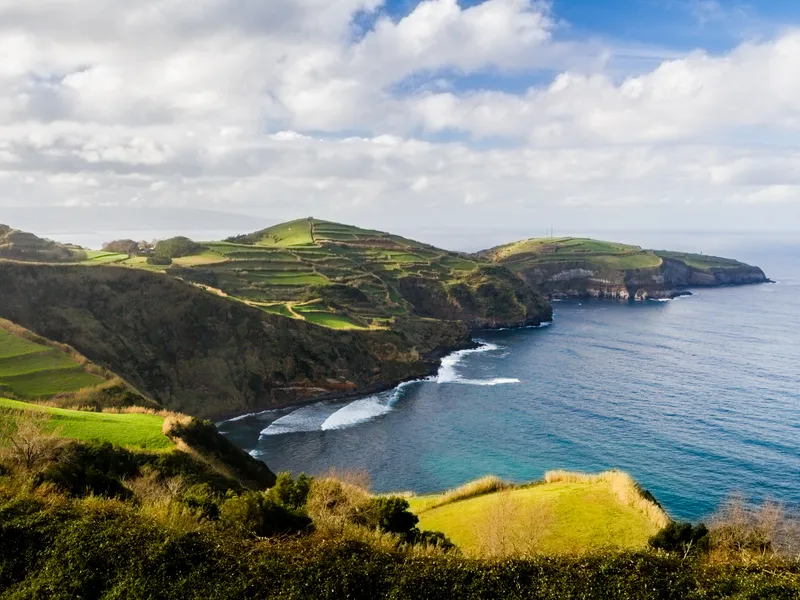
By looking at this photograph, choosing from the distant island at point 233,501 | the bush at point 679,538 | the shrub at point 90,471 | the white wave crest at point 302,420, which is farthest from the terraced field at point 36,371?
the bush at point 679,538

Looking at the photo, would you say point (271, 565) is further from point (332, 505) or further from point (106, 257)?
point (106, 257)

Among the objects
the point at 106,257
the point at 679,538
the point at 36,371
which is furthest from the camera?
the point at 106,257

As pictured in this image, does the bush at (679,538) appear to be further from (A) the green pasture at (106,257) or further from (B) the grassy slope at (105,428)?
(A) the green pasture at (106,257)

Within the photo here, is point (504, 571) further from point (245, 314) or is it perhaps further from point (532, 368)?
point (532, 368)

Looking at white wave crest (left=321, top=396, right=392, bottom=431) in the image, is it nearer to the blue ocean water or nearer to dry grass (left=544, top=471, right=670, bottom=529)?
the blue ocean water

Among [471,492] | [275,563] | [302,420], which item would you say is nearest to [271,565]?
[275,563]

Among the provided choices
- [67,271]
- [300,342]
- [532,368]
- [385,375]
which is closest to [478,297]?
[532,368]
